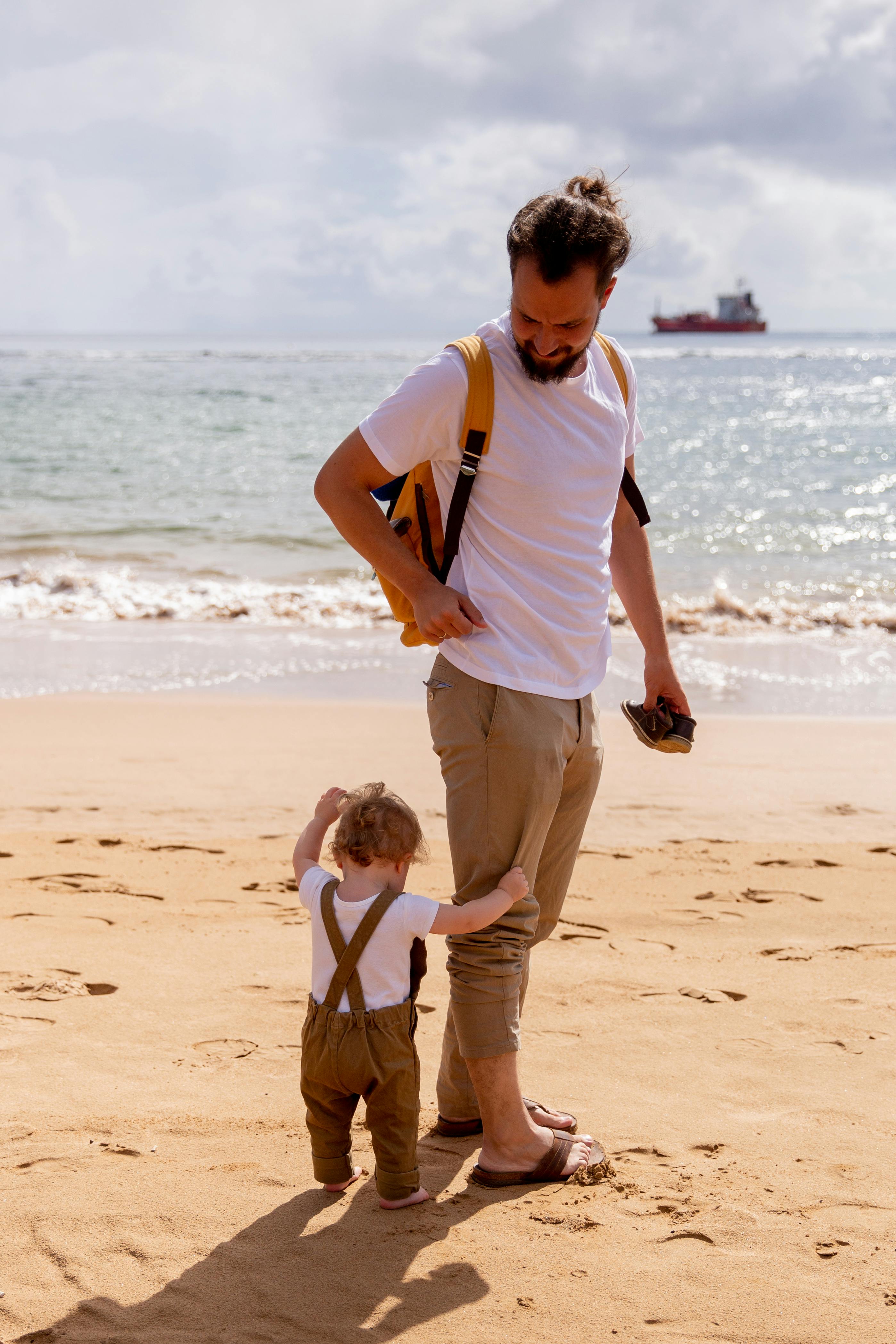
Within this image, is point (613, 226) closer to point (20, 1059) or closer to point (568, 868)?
point (568, 868)

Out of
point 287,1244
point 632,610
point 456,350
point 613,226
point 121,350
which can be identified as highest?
point 121,350

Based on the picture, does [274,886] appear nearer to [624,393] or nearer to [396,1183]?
[396,1183]

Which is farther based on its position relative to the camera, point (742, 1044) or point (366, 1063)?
point (742, 1044)

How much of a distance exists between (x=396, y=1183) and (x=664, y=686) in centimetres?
128

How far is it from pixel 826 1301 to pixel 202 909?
257cm

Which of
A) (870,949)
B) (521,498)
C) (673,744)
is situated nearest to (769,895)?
(870,949)

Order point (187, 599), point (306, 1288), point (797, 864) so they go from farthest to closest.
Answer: point (187, 599) → point (797, 864) → point (306, 1288)

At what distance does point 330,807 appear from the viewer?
250cm

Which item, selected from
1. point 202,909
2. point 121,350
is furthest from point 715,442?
point 121,350

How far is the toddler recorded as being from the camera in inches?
90.4

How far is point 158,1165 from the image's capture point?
2.51 metres

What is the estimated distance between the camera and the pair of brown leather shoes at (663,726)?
274 centimetres

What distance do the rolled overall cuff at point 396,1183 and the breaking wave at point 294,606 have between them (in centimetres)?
790

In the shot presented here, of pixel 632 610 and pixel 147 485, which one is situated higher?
pixel 147 485
